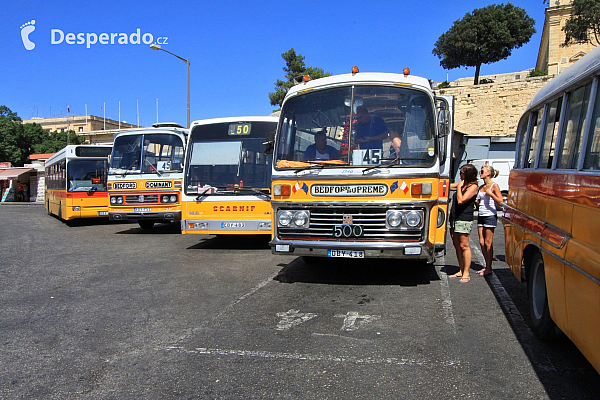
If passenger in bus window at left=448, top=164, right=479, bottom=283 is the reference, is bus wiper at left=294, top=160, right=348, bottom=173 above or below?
above

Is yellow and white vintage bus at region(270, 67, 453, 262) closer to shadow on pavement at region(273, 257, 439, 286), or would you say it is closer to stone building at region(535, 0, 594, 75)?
shadow on pavement at region(273, 257, 439, 286)

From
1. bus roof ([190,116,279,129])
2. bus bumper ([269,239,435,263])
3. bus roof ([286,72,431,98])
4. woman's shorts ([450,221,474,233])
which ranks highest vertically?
bus roof ([286,72,431,98])

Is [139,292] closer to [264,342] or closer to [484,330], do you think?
[264,342]

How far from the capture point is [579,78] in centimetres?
382

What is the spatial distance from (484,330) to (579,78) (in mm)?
2467

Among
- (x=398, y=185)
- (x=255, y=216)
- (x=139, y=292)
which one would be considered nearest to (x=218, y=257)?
(x=255, y=216)

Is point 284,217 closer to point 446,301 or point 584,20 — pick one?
point 446,301

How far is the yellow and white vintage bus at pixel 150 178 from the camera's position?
12.8 meters

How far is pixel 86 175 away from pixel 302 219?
12.7 metres

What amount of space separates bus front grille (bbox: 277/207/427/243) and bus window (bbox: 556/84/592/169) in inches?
82.2

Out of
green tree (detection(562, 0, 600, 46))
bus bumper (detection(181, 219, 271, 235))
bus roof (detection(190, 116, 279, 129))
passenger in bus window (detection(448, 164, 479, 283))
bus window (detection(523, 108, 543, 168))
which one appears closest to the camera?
Result: bus window (detection(523, 108, 543, 168))

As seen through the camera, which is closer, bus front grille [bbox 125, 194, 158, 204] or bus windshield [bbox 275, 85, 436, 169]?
bus windshield [bbox 275, 85, 436, 169]

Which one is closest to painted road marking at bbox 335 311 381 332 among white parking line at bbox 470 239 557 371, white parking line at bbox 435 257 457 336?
white parking line at bbox 435 257 457 336

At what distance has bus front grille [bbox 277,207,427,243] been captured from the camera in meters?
5.97
